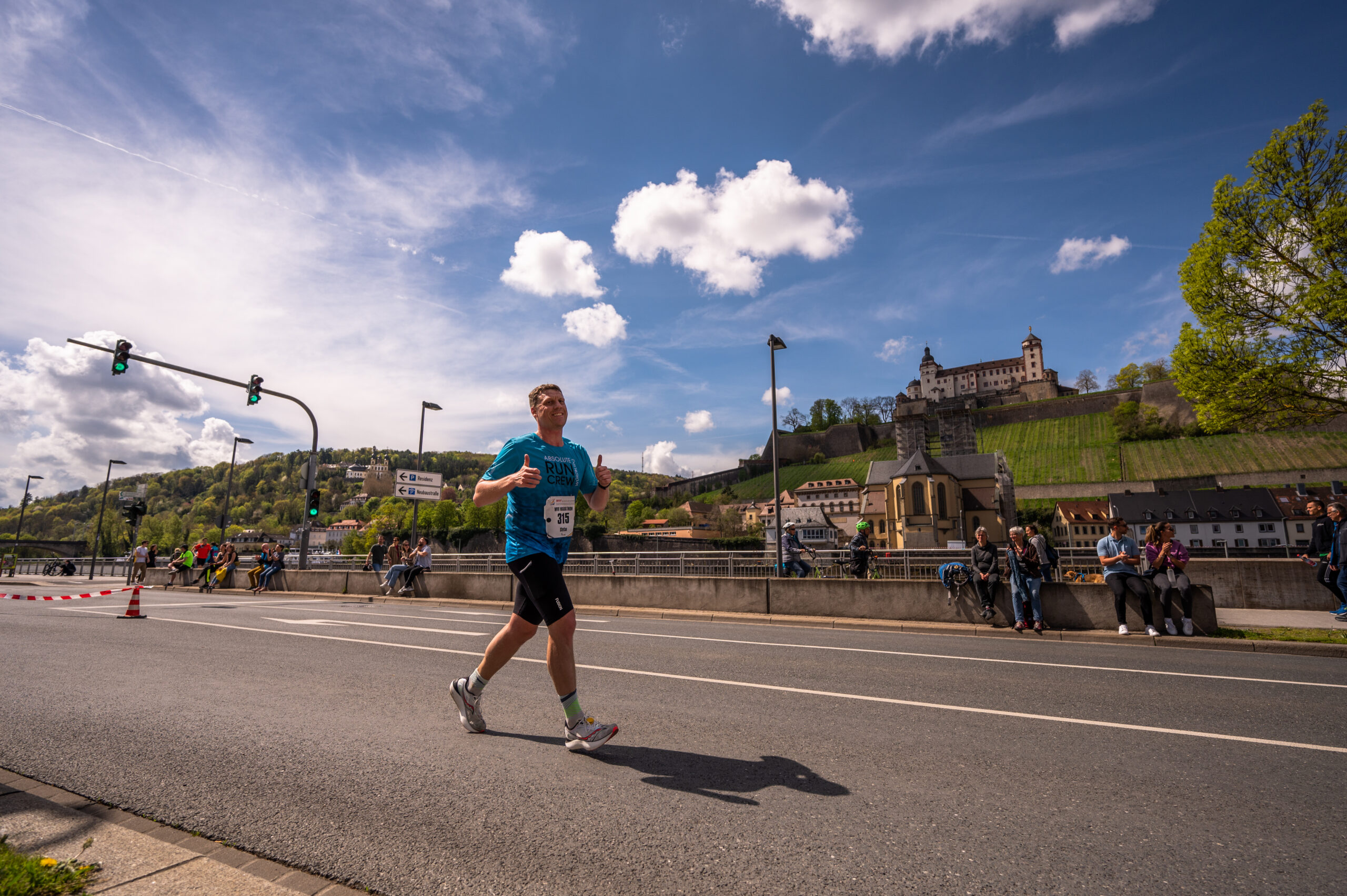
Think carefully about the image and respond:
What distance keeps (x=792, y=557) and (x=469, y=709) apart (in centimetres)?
1384

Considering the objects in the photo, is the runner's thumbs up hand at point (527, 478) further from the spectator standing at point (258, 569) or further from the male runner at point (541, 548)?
the spectator standing at point (258, 569)

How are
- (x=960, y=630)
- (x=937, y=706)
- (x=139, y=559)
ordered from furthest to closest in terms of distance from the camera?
(x=139, y=559), (x=960, y=630), (x=937, y=706)

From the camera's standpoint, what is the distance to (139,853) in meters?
2.45

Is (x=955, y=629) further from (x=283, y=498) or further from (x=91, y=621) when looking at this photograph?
(x=283, y=498)

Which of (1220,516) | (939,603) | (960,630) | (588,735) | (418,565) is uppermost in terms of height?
(1220,516)

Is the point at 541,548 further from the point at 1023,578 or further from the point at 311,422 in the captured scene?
Answer: the point at 311,422

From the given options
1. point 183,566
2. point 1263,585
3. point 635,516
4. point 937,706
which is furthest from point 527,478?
point 635,516

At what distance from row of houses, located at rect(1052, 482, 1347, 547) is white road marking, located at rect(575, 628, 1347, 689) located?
259 ft

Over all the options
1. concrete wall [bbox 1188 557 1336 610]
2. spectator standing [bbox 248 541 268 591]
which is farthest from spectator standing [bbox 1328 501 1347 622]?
spectator standing [bbox 248 541 268 591]

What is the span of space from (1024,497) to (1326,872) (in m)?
105

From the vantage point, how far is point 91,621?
10.7 m

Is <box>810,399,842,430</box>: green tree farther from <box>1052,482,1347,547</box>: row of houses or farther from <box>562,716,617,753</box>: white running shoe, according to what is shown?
<box>562,716,617,753</box>: white running shoe

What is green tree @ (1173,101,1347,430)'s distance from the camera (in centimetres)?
1441

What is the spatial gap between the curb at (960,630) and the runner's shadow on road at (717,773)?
824cm
